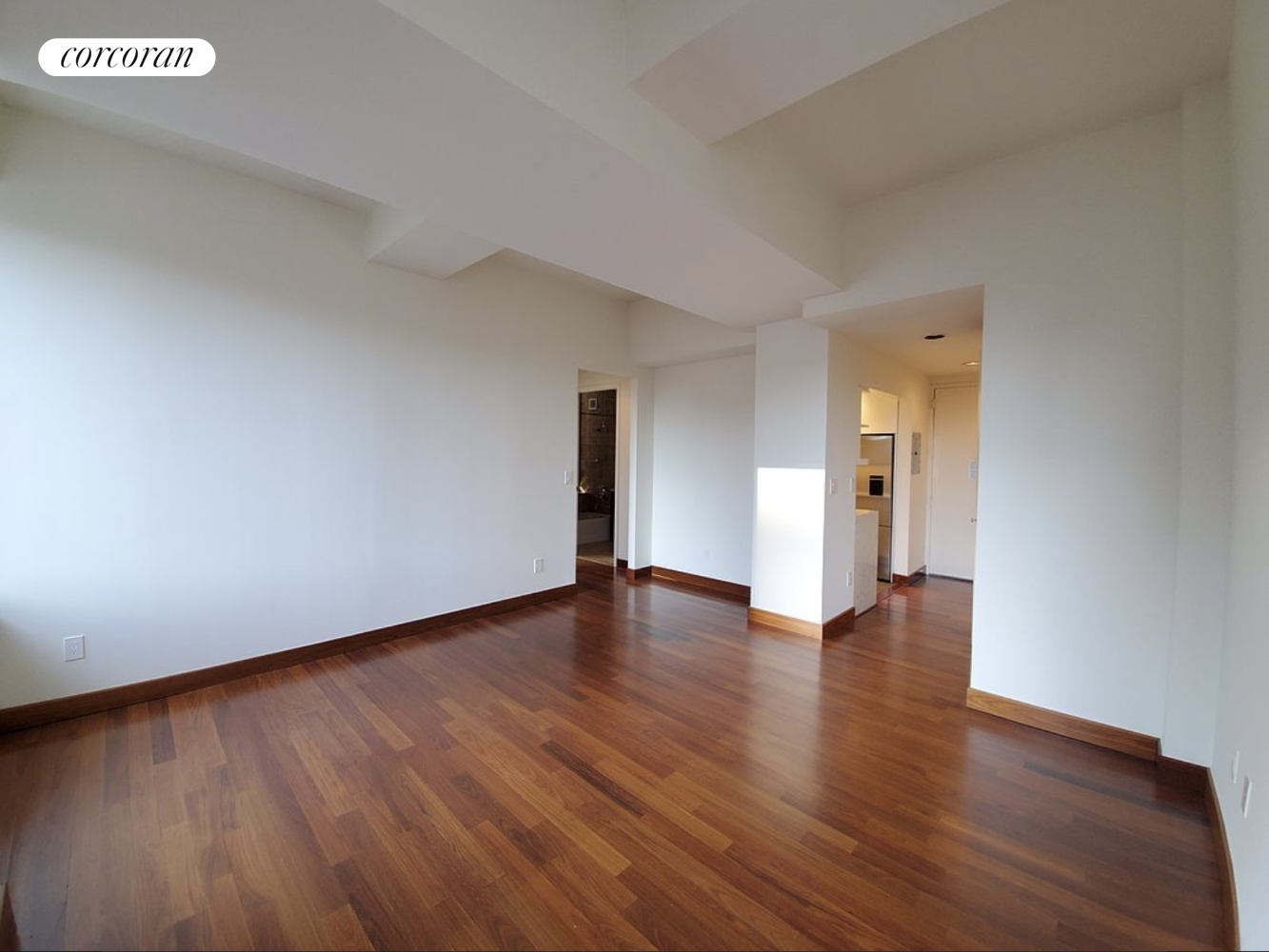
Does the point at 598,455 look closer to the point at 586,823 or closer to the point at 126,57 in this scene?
the point at 586,823

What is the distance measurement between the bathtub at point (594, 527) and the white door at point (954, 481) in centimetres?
457

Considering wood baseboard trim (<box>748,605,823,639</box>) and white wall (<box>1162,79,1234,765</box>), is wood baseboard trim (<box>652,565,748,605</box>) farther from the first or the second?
white wall (<box>1162,79,1234,765</box>)

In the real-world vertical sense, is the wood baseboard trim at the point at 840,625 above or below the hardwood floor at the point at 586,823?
above

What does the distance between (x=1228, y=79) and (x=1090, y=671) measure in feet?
8.65

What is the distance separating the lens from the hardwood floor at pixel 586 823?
1.39m

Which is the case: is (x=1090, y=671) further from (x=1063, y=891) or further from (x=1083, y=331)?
(x=1083, y=331)

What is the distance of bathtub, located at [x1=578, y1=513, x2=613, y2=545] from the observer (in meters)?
7.51

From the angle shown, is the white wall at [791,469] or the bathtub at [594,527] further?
the bathtub at [594,527]

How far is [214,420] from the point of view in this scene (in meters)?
2.80

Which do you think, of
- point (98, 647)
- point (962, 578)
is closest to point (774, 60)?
point (98, 647)

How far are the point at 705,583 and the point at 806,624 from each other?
4.97ft

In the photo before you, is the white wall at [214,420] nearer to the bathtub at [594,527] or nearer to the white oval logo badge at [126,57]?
the white oval logo badge at [126,57]

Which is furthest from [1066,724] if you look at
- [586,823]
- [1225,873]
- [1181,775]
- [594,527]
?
[594,527]

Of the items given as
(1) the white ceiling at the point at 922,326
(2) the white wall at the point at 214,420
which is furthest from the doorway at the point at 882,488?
(2) the white wall at the point at 214,420
